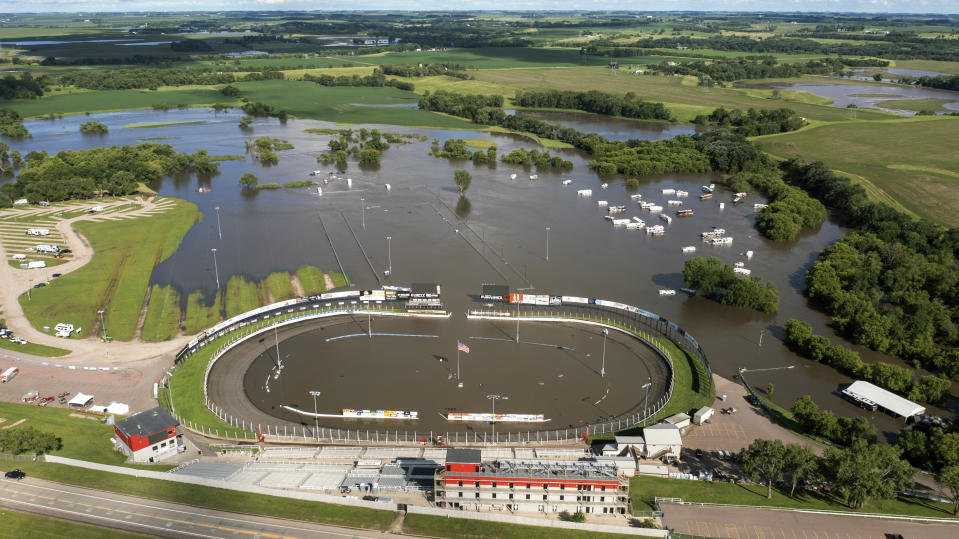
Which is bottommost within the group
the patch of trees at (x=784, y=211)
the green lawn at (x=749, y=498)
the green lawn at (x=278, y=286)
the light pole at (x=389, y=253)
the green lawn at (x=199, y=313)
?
the green lawn at (x=749, y=498)

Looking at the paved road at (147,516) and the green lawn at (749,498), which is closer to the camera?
the paved road at (147,516)

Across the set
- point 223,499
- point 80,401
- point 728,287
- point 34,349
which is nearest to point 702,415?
point 728,287

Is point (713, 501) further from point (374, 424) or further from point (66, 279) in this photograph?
point (66, 279)

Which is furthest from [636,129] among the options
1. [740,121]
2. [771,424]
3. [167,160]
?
[771,424]

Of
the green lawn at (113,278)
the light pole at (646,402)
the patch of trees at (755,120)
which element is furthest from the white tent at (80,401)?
the patch of trees at (755,120)

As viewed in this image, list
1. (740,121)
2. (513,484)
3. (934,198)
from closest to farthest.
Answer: (513,484) → (934,198) → (740,121)

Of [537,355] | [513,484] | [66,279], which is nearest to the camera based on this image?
[513,484]

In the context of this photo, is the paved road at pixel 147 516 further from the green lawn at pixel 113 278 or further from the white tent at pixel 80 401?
the green lawn at pixel 113 278

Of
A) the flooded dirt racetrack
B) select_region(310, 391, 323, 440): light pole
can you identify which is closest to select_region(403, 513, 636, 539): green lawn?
the flooded dirt racetrack

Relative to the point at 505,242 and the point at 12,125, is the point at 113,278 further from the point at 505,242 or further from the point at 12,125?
the point at 12,125
